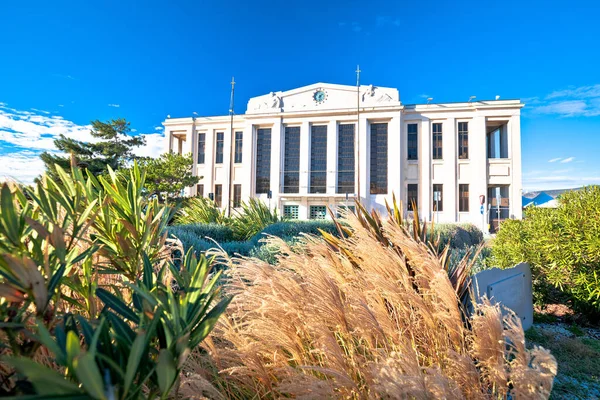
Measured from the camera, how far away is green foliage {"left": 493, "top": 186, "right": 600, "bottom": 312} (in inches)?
137

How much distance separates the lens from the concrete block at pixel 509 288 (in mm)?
2328

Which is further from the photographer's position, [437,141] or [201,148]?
[201,148]

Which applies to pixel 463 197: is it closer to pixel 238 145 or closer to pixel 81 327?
pixel 238 145

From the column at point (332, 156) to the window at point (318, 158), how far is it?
1.65ft

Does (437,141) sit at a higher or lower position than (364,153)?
higher

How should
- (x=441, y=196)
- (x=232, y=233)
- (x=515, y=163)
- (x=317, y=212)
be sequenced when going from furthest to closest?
(x=317, y=212) < (x=441, y=196) < (x=515, y=163) < (x=232, y=233)

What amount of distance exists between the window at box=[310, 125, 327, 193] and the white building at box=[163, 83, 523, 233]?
112 millimetres

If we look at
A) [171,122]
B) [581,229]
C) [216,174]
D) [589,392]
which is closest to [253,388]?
[589,392]

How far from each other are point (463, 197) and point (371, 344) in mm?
32147

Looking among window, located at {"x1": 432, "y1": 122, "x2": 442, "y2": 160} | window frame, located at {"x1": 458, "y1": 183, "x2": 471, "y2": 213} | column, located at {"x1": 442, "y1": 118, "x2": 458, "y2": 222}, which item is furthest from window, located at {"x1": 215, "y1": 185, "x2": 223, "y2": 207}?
window frame, located at {"x1": 458, "y1": 183, "x2": 471, "y2": 213}

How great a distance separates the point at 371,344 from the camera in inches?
55.4

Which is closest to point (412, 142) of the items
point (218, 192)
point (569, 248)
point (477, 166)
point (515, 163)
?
point (477, 166)

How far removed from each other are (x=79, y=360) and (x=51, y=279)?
0.37 meters

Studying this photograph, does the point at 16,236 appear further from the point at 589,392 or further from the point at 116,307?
the point at 589,392
